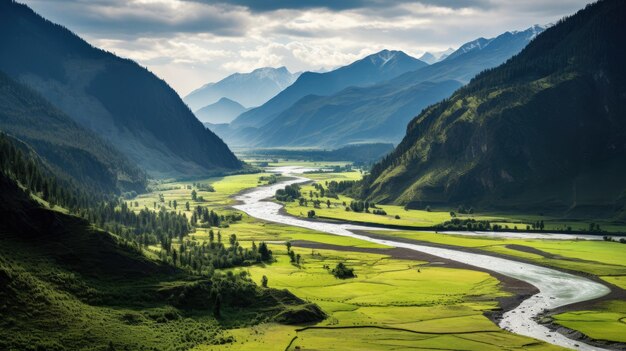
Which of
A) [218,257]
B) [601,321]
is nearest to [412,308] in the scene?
[601,321]

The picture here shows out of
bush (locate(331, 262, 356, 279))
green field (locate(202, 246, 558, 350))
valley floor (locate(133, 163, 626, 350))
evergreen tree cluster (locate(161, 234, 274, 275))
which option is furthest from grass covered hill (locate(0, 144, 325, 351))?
bush (locate(331, 262, 356, 279))

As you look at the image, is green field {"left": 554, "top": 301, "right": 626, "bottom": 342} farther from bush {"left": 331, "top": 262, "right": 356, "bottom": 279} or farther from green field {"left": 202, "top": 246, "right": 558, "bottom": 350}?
bush {"left": 331, "top": 262, "right": 356, "bottom": 279}

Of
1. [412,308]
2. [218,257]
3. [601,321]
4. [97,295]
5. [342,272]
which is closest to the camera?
[97,295]

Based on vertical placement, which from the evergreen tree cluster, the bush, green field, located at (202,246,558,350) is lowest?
green field, located at (202,246,558,350)

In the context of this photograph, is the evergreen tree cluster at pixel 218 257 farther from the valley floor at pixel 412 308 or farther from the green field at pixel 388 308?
the green field at pixel 388 308

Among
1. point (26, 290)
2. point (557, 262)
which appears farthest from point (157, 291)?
point (557, 262)

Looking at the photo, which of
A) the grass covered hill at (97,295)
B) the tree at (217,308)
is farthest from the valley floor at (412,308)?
the grass covered hill at (97,295)

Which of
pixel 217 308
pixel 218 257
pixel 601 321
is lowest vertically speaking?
pixel 601 321

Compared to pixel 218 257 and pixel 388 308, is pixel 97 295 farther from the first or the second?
pixel 218 257

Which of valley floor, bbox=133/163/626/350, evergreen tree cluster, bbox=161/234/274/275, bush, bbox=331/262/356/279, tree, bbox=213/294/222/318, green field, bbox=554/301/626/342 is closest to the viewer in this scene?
valley floor, bbox=133/163/626/350

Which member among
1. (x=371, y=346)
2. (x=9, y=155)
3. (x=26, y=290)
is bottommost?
(x=371, y=346)

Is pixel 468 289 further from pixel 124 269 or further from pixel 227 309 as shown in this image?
pixel 124 269
